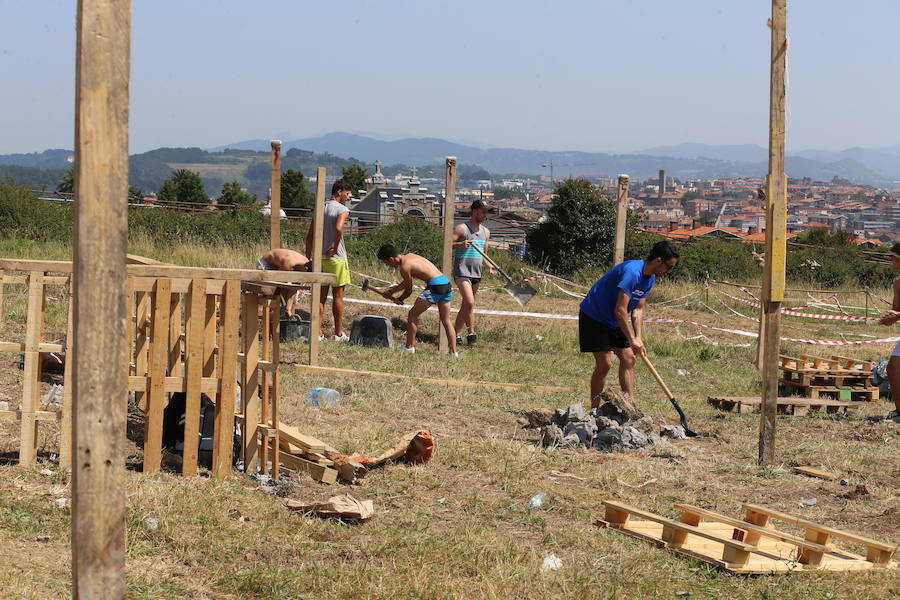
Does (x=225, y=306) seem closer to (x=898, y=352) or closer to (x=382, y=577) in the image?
(x=382, y=577)

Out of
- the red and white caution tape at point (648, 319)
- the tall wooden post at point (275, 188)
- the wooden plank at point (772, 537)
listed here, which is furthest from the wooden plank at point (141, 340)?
the red and white caution tape at point (648, 319)

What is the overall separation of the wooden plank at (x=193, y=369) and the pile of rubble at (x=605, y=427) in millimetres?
2989

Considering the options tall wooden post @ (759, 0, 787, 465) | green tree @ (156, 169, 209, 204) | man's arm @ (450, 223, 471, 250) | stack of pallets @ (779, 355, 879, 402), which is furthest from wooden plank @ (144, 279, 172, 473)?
green tree @ (156, 169, 209, 204)

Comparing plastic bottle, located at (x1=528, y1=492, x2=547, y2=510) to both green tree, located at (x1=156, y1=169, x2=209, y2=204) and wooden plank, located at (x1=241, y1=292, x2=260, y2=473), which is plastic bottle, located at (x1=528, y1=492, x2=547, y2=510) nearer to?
wooden plank, located at (x1=241, y1=292, x2=260, y2=473)

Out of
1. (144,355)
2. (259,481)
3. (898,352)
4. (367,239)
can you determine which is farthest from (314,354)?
(367,239)

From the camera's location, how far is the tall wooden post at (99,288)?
2.89 meters

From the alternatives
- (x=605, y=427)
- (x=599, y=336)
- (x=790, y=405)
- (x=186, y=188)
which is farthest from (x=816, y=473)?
(x=186, y=188)

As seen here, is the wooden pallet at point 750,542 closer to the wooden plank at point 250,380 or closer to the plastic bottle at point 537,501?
the plastic bottle at point 537,501

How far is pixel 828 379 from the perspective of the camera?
38.5ft

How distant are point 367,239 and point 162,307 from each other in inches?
751

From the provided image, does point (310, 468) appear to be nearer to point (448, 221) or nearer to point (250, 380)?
point (250, 380)

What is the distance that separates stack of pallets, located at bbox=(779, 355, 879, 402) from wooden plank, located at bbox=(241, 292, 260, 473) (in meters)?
7.24

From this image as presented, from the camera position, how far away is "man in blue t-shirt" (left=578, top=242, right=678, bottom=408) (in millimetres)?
8891

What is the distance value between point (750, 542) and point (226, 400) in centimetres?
305
